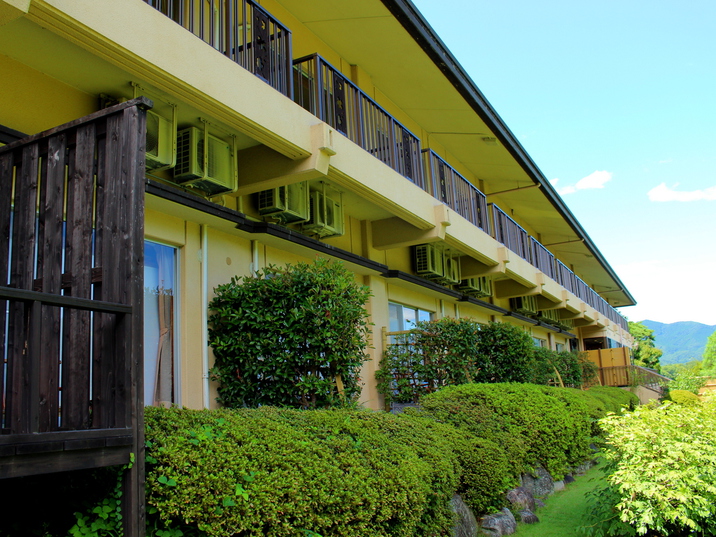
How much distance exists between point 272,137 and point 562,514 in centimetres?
591

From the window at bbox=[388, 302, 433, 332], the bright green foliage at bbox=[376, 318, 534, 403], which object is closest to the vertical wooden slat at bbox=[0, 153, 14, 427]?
the bright green foliage at bbox=[376, 318, 534, 403]

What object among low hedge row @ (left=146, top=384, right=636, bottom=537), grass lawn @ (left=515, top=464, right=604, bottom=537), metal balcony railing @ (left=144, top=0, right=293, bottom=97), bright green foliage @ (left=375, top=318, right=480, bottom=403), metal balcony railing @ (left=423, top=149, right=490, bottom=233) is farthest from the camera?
metal balcony railing @ (left=423, top=149, right=490, bottom=233)

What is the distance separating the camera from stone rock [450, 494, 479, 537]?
608cm

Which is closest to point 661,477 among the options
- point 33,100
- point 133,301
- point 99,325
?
point 133,301

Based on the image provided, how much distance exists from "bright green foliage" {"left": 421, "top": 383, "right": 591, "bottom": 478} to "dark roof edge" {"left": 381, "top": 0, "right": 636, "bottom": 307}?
19.6 ft

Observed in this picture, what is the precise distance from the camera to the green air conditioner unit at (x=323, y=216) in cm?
972

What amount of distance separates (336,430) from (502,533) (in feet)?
8.34

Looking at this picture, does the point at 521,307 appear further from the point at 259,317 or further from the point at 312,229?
the point at 259,317

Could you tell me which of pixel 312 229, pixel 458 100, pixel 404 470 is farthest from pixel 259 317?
pixel 458 100

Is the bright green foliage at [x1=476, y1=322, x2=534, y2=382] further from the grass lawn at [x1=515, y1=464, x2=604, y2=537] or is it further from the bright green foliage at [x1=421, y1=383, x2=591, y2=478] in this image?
the grass lawn at [x1=515, y1=464, x2=604, y2=537]

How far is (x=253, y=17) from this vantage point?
7.40 metres

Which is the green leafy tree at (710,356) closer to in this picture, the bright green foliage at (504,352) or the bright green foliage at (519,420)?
the bright green foliage at (504,352)

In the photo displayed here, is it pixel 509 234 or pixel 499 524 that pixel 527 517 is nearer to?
pixel 499 524

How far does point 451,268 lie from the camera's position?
15.2 meters
